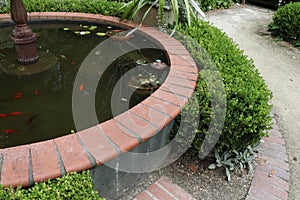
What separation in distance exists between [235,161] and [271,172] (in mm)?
270

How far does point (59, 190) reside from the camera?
105 cm

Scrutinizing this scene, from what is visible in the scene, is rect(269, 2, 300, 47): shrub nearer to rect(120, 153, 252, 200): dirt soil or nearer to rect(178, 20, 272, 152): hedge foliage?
rect(178, 20, 272, 152): hedge foliage

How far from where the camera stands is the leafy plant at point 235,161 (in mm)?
1748

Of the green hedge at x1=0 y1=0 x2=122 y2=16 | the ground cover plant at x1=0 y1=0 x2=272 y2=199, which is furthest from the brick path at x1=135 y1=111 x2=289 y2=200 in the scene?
the green hedge at x1=0 y1=0 x2=122 y2=16

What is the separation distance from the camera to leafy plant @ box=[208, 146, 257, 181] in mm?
1748

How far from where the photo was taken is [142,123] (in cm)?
146

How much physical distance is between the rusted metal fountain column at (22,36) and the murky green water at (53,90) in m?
0.22

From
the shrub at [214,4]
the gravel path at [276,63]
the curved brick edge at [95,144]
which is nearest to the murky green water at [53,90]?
the curved brick edge at [95,144]

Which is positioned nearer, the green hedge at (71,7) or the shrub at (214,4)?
the green hedge at (71,7)

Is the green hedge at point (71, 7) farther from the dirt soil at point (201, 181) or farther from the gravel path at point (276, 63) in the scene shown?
the dirt soil at point (201, 181)

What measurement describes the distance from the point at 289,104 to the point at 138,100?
5.44 ft

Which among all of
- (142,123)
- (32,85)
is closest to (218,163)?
(142,123)

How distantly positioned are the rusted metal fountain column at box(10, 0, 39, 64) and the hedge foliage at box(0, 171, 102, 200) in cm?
162

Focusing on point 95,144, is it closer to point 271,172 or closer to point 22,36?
point 271,172
